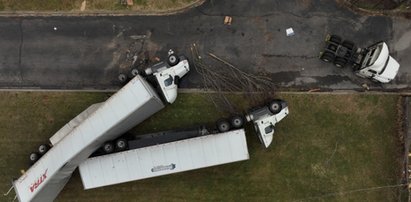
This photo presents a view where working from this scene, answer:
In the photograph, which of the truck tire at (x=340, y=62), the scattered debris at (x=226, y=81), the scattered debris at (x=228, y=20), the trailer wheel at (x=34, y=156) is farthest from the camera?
the scattered debris at (x=228, y=20)

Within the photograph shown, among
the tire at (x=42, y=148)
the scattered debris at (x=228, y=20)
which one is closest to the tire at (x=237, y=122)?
the scattered debris at (x=228, y=20)

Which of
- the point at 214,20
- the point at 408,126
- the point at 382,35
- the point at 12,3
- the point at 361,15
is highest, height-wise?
the point at 12,3

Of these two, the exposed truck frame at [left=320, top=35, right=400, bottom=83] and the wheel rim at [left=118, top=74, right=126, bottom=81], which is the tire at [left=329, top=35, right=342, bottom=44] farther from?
the wheel rim at [left=118, top=74, right=126, bottom=81]

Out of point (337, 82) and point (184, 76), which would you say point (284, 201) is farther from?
point (184, 76)

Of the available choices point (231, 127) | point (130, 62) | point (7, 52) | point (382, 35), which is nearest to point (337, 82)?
point (382, 35)

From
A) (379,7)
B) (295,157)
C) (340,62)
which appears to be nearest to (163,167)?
(295,157)

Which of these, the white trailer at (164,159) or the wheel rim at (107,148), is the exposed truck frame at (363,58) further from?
the wheel rim at (107,148)
